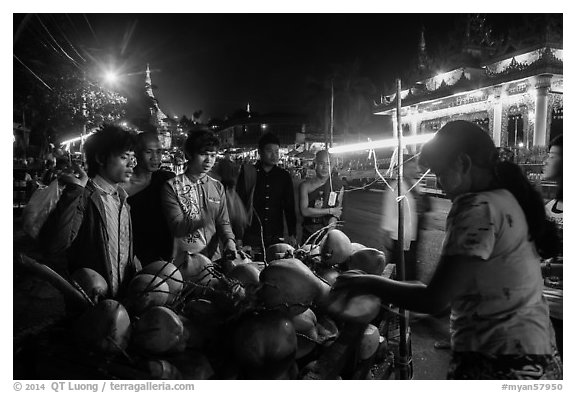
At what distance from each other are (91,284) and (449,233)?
60.4 inches

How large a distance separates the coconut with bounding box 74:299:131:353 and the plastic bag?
70 centimetres

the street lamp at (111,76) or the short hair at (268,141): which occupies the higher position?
the street lamp at (111,76)

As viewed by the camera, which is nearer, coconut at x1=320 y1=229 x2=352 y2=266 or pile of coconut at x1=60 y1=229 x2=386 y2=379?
pile of coconut at x1=60 y1=229 x2=386 y2=379

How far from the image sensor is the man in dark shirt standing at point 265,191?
4387 mm

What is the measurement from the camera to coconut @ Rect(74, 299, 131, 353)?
147 cm

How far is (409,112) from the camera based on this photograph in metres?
26.6

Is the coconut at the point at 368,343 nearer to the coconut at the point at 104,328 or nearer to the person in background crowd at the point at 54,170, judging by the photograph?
the coconut at the point at 104,328

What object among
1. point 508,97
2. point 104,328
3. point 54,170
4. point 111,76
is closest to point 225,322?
point 104,328

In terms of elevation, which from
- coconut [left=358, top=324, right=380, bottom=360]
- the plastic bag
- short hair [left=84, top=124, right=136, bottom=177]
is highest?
short hair [left=84, top=124, right=136, bottom=177]

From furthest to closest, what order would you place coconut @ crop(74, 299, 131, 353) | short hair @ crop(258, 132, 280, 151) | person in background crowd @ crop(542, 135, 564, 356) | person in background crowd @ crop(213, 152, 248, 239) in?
short hair @ crop(258, 132, 280, 151) < person in background crowd @ crop(213, 152, 248, 239) < person in background crowd @ crop(542, 135, 564, 356) < coconut @ crop(74, 299, 131, 353)

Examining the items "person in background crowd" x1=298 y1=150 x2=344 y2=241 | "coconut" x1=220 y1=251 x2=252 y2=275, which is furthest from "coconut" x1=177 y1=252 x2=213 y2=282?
"person in background crowd" x1=298 y1=150 x2=344 y2=241

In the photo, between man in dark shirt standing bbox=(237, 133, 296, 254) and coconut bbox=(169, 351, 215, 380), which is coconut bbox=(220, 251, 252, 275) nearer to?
coconut bbox=(169, 351, 215, 380)

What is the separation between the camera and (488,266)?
1.40 m

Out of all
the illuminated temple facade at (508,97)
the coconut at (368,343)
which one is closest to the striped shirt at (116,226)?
the coconut at (368,343)
